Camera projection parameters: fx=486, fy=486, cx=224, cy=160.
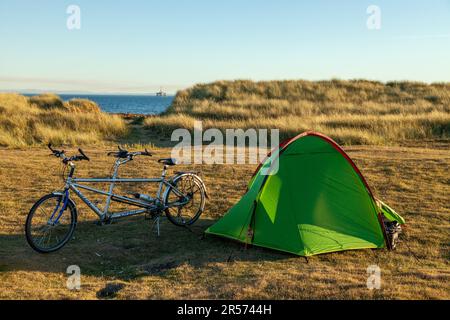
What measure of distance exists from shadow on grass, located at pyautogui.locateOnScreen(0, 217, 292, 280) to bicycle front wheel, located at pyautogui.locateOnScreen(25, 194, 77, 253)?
159 mm

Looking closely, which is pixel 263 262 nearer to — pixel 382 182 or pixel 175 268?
pixel 175 268

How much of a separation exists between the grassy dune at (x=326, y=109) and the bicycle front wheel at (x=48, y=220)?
14253mm

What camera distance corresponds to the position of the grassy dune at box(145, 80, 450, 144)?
21812mm

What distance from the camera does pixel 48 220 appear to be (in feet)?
23.8

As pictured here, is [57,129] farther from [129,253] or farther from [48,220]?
[129,253]

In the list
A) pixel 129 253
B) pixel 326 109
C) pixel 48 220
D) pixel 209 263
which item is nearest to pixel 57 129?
pixel 48 220

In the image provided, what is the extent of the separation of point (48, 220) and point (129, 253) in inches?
52.2

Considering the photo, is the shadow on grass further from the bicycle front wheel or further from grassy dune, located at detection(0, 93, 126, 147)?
grassy dune, located at detection(0, 93, 126, 147)

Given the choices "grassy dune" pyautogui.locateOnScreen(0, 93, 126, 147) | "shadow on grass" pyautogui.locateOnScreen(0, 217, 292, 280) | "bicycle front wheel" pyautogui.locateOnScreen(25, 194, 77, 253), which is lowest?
"shadow on grass" pyautogui.locateOnScreen(0, 217, 292, 280)

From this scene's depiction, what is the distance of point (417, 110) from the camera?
30.6 metres

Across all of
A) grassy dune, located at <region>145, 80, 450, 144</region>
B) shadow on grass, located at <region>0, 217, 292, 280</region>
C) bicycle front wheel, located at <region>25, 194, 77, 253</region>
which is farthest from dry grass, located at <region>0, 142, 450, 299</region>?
grassy dune, located at <region>145, 80, 450, 144</region>

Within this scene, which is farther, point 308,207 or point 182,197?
point 182,197

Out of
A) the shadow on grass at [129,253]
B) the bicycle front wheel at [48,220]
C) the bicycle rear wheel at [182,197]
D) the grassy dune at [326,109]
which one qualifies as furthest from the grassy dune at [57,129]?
the bicycle front wheel at [48,220]
